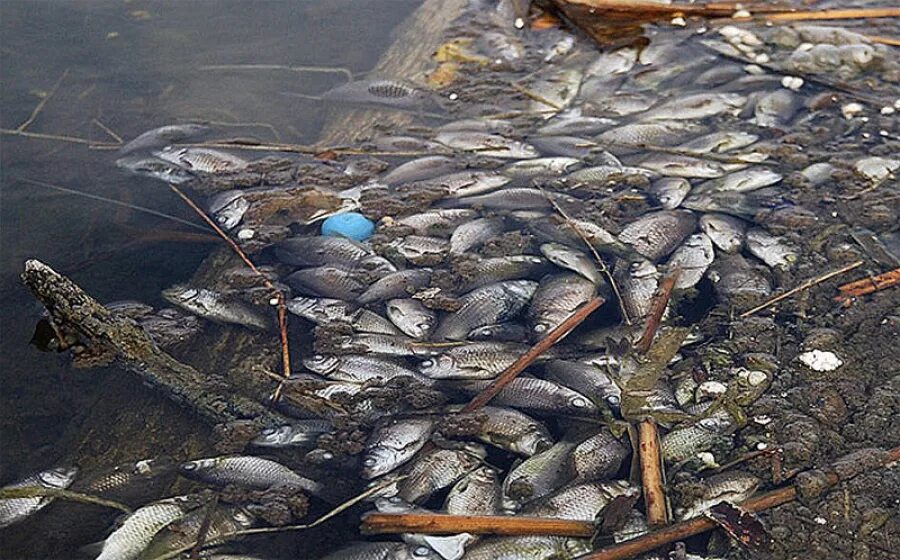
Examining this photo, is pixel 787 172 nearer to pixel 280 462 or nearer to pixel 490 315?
pixel 490 315

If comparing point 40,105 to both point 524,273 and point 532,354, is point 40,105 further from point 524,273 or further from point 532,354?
point 532,354

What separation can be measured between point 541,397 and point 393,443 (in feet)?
1.95

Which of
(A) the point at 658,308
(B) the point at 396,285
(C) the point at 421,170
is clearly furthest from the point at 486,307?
(C) the point at 421,170

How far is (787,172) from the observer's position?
472 cm

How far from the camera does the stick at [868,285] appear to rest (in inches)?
152

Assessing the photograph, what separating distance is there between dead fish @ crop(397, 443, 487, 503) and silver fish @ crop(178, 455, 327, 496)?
307 millimetres

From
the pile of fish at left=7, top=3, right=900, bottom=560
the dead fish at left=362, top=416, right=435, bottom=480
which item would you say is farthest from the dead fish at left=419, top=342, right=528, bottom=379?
the dead fish at left=362, top=416, right=435, bottom=480

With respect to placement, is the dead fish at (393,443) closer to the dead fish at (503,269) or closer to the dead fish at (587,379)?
the dead fish at (587,379)

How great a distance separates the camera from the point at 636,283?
395cm

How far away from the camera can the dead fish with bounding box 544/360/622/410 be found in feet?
11.1

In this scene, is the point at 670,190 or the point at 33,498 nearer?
the point at 33,498

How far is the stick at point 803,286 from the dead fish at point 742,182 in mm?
737

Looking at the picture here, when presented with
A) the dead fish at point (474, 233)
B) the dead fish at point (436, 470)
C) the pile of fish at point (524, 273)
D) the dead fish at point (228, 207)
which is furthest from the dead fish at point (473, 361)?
the dead fish at point (228, 207)

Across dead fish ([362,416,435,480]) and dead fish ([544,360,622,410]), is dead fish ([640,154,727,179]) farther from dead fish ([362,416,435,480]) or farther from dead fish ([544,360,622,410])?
dead fish ([362,416,435,480])
